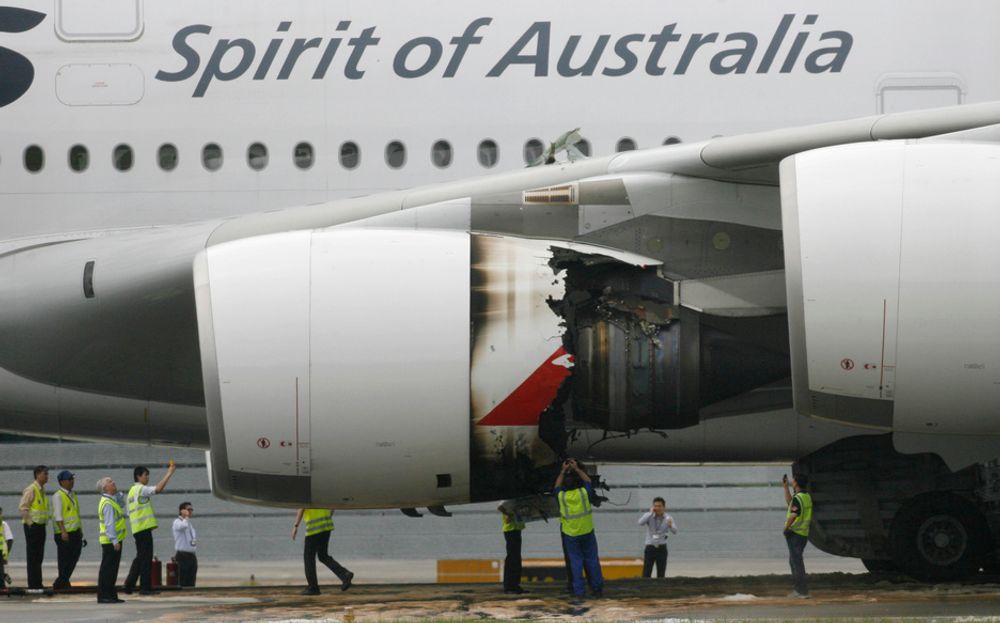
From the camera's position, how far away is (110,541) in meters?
11.0

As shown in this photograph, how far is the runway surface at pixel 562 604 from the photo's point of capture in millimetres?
8789

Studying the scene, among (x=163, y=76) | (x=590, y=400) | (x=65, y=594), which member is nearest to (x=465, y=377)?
(x=590, y=400)

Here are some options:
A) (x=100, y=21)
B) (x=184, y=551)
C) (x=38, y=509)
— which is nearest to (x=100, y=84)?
(x=100, y=21)

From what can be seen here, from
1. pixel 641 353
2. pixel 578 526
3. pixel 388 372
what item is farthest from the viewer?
pixel 578 526

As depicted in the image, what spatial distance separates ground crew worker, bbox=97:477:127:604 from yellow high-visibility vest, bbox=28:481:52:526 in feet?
3.22

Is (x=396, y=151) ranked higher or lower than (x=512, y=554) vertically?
higher

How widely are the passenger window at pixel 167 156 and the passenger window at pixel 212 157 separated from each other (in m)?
0.22

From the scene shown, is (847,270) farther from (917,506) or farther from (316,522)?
(316,522)

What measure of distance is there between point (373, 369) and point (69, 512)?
4.71 meters

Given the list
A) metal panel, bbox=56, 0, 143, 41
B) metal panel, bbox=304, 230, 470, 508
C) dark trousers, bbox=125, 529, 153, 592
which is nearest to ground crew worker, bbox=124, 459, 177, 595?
dark trousers, bbox=125, 529, 153, 592

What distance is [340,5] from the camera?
10.6 meters

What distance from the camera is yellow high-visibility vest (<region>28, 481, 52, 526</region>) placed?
12.1m

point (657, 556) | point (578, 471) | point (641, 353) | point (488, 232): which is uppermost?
point (488, 232)

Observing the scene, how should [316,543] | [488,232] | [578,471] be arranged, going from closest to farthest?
[488,232]
[578,471]
[316,543]
